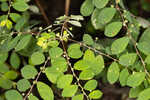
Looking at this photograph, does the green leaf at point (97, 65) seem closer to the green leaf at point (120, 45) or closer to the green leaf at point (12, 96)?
the green leaf at point (120, 45)

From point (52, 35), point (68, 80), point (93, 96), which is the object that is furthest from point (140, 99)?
point (52, 35)

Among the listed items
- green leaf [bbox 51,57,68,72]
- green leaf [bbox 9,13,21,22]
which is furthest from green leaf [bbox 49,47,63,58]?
green leaf [bbox 9,13,21,22]

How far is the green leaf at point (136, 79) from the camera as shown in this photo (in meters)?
1.22

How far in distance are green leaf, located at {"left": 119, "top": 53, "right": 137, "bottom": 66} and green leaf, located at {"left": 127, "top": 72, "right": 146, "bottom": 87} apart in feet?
0.22

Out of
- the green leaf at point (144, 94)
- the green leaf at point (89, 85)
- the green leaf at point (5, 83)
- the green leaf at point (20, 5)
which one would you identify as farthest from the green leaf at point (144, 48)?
the green leaf at point (5, 83)

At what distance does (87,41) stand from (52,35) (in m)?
0.19

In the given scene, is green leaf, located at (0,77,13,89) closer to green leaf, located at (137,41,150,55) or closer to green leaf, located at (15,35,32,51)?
green leaf, located at (15,35,32,51)

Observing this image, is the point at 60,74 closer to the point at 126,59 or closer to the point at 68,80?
the point at 68,80

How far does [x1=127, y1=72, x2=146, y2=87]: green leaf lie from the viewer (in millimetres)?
1219

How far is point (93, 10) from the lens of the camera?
143 cm

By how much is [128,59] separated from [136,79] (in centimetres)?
11

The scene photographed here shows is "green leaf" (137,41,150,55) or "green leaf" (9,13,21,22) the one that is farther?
"green leaf" (9,13,21,22)

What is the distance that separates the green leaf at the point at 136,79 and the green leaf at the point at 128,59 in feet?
0.22

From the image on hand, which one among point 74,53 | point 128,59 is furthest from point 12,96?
point 128,59
